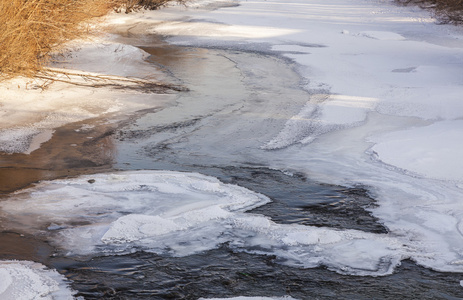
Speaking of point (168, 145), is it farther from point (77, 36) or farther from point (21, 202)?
point (77, 36)

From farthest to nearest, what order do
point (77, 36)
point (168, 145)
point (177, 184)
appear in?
point (77, 36), point (168, 145), point (177, 184)

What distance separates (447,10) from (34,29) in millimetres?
14355

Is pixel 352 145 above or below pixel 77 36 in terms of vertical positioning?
below

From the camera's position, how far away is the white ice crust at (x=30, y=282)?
351cm

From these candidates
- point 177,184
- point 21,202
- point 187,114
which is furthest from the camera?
point 187,114

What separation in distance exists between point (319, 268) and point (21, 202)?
7.95ft

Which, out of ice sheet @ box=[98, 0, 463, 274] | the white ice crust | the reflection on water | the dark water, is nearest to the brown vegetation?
ice sheet @ box=[98, 0, 463, 274]

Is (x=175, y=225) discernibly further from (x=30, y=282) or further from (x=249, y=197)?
(x=30, y=282)

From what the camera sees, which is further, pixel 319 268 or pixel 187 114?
pixel 187 114

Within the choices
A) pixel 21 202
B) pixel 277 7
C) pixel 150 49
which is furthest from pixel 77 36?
pixel 277 7

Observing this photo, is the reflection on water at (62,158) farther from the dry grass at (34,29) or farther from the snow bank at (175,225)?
the dry grass at (34,29)

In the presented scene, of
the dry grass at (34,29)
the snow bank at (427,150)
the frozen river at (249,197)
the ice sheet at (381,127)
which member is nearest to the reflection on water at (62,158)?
the frozen river at (249,197)

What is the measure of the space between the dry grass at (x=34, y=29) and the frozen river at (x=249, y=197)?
5.78 feet

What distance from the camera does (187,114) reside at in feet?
A: 25.6
